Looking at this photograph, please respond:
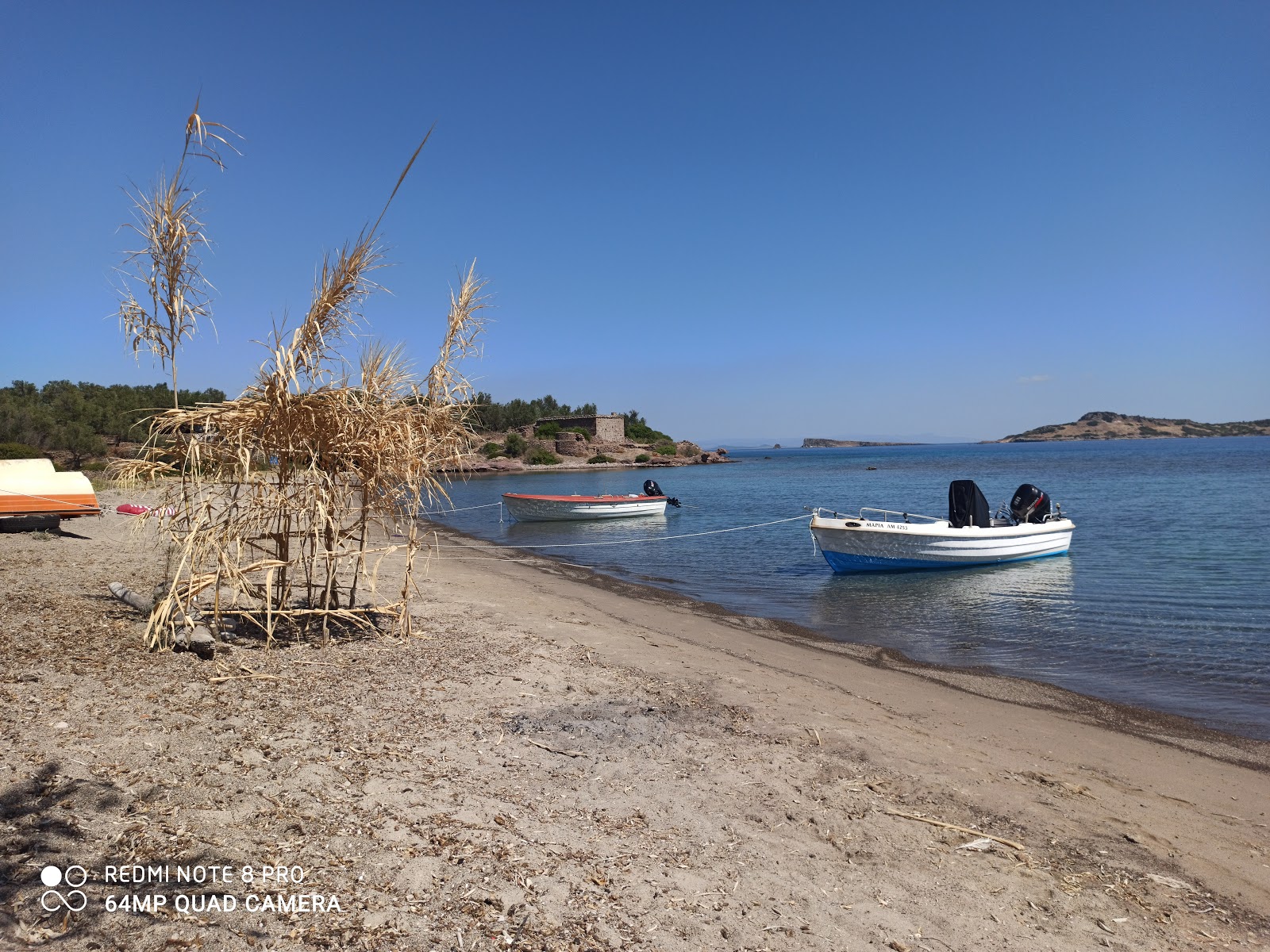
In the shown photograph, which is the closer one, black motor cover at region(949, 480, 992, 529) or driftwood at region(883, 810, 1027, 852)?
driftwood at region(883, 810, 1027, 852)

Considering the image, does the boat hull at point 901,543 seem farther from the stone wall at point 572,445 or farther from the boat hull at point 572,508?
the stone wall at point 572,445

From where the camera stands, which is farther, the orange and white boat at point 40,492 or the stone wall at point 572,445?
the stone wall at point 572,445

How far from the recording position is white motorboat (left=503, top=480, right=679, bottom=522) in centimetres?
3041

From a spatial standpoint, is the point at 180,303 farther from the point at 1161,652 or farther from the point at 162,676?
the point at 1161,652

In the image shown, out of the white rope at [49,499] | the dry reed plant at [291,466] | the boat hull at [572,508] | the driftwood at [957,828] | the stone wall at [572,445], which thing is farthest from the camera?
the stone wall at [572,445]

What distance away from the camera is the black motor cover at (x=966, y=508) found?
17953mm

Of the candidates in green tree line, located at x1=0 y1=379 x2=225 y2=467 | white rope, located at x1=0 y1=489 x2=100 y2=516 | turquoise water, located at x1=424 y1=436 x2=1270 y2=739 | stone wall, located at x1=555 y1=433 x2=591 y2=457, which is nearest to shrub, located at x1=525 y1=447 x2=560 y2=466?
stone wall, located at x1=555 y1=433 x2=591 y2=457

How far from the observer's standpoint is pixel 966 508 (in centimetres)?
1802

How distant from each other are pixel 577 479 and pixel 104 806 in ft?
198

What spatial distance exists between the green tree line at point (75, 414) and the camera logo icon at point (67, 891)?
2826 centimetres

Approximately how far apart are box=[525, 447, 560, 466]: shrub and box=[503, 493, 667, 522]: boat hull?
48.4m

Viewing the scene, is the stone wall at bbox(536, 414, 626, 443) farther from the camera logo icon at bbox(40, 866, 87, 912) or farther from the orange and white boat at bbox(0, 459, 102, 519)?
the camera logo icon at bbox(40, 866, 87, 912)

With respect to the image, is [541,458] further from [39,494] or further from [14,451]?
[39,494]

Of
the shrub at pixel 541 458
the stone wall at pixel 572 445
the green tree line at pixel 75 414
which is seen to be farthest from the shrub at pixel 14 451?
the stone wall at pixel 572 445
